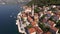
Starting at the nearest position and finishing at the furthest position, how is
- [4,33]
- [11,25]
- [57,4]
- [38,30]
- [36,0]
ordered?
[38,30] → [4,33] → [11,25] → [57,4] → [36,0]

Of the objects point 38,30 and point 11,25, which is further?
point 11,25

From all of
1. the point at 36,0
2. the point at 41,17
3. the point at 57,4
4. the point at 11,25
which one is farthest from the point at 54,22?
the point at 36,0

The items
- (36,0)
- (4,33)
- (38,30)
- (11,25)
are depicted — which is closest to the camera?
(38,30)

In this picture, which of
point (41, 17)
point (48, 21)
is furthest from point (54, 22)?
point (41, 17)

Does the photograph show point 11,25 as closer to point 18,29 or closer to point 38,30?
point 18,29

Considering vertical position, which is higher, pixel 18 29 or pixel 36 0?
pixel 36 0

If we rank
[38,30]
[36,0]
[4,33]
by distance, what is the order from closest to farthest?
[38,30] < [4,33] < [36,0]

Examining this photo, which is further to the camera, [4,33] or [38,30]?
[4,33]

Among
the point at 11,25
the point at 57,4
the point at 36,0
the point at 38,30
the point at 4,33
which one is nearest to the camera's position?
the point at 38,30

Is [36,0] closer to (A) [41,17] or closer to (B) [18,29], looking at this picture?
(A) [41,17]
